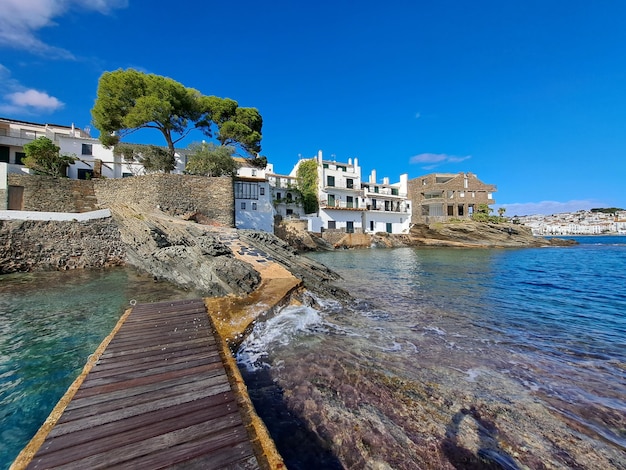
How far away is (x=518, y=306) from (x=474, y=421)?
26.6 feet

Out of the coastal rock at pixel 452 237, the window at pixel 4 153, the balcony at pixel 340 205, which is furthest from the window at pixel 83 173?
the coastal rock at pixel 452 237

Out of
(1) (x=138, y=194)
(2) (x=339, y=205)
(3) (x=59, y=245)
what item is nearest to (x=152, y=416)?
(3) (x=59, y=245)

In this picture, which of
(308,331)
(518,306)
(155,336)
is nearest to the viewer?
(155,336)

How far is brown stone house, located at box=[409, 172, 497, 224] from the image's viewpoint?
2045 inches

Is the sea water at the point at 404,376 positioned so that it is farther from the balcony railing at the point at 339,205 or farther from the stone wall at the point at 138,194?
the balcony railing at the point at 339,205

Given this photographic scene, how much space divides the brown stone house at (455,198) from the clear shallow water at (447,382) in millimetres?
46273

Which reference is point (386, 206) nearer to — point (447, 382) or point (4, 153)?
→ point (447, 382)

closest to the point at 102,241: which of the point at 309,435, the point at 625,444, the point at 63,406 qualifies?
the point at 63,406

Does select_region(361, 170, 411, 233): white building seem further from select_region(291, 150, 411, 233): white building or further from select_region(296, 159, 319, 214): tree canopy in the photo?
select_region(296, 159, 319, 214): tree canopy

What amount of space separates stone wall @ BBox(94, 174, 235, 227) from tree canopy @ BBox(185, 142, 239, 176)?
2710 mm

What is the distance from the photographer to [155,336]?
186 inches

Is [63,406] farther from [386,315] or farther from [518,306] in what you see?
[518,306]

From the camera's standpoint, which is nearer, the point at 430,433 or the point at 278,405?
the point at 430,433

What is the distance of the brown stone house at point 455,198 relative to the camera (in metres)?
51.9
